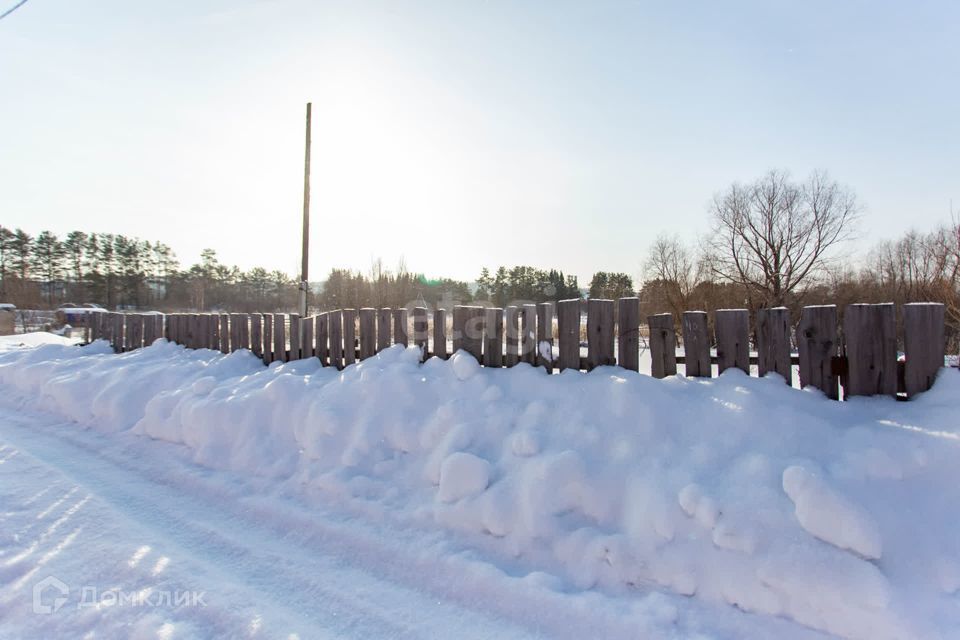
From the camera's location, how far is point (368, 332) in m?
5.88

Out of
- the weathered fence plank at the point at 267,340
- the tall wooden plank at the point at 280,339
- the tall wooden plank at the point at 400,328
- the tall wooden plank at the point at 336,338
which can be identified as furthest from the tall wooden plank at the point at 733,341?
the weathered fence plank at the point at 267,340

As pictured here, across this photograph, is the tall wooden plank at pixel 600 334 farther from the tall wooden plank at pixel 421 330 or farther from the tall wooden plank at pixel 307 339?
the tall wooden plank at pixel 307 339

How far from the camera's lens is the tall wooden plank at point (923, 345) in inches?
137

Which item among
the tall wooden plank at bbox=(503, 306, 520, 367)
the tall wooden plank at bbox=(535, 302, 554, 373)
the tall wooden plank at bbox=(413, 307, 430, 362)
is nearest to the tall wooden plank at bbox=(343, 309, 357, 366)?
the tall wooden plank at bbox=(413, 307, 430, 362)

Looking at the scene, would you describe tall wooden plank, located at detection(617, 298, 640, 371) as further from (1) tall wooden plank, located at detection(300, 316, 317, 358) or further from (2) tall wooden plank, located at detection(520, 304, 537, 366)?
(1) tall wooden plank, located at detection(300, 316, 317, 358)

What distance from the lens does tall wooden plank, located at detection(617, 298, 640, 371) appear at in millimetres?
4402

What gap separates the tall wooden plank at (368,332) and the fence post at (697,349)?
373 centimetres

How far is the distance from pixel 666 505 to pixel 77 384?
8.29 m

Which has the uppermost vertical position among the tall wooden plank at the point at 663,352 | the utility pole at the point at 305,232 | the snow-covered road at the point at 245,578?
the utility pole at the point at 305,232

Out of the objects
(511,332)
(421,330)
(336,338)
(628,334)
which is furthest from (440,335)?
(628,334)

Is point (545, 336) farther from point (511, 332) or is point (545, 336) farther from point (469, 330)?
point (469, 330)

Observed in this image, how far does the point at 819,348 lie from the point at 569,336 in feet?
6.99

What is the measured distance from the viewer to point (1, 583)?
2641mm

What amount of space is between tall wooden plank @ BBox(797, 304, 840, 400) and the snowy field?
7.0 inches
